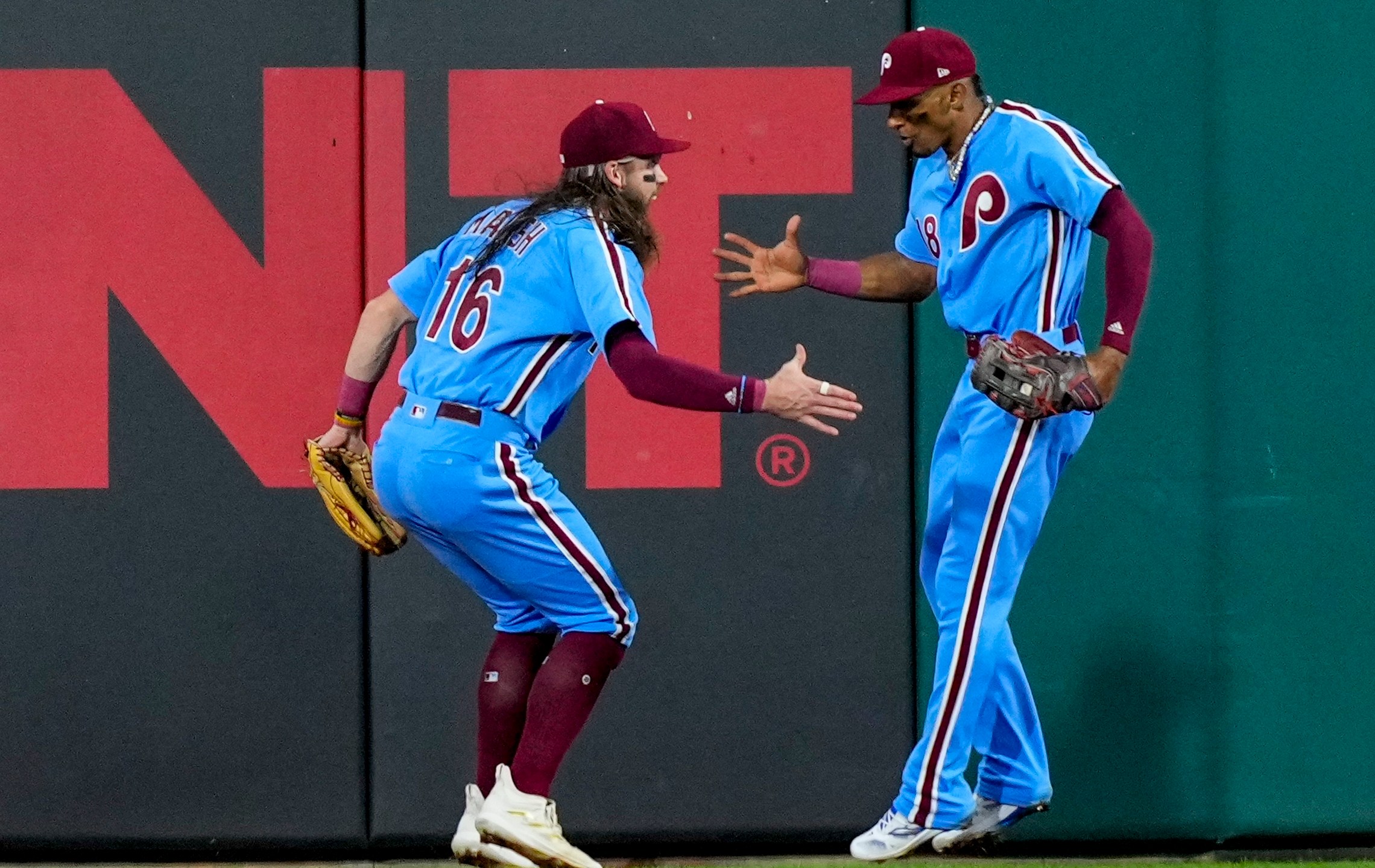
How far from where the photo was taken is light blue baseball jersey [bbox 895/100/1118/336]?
3.80m

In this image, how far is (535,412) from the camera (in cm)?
379

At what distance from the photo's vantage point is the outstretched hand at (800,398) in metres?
3.48

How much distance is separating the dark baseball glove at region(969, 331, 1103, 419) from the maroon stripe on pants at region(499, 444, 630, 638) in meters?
0.94

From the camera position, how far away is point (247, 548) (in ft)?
14.8

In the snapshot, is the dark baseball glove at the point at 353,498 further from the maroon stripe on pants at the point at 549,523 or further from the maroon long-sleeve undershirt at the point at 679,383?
the maroon long-sleeve undershirt at the point at 679,383

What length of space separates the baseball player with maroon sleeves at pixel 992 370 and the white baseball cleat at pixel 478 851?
829 mm

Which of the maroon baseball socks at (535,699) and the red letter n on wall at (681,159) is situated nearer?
the maroon baseball socks at (535,699)

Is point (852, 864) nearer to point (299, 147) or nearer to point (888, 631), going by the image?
point (888, 631)

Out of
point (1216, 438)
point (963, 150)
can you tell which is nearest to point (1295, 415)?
point (1216, 438)

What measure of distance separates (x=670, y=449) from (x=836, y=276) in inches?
26.1

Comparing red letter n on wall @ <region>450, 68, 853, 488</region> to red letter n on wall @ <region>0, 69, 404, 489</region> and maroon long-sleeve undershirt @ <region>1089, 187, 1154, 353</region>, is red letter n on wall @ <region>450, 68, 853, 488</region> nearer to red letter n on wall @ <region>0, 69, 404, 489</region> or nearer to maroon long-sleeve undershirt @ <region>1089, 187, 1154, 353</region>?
red letter n on wall @ <region>0, 69, 404, 489</region>

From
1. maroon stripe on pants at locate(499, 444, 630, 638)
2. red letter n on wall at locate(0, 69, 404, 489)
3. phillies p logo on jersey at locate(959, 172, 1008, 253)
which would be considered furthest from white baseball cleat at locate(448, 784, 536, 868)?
phillies p logo on jersey at locate(959, 172, 1008, 253)

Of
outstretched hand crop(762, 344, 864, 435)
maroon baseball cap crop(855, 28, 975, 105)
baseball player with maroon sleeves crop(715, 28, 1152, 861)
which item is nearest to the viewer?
outstretched hand crop(762, 344, 864, 435)

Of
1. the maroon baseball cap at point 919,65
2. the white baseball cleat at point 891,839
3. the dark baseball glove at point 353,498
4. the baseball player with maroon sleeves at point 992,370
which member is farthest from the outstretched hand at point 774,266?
the white baseball cleat at point 891,839
